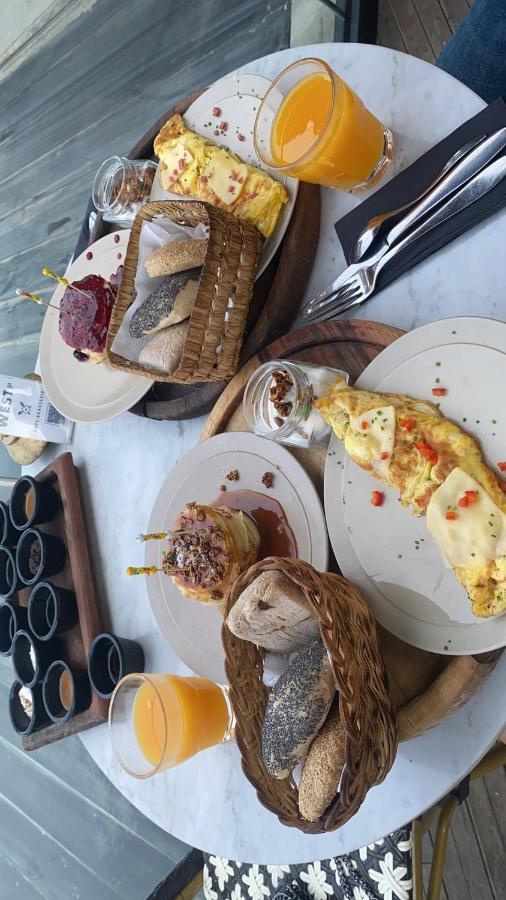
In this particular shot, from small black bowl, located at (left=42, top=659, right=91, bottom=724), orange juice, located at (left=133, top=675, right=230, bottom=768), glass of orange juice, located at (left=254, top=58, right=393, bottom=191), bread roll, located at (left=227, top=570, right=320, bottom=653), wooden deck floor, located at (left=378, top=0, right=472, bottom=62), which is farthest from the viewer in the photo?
wooden deck floor, located at (left=378, top=0, right=472, bottom=62)

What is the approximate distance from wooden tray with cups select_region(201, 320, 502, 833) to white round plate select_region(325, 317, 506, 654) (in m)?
0.05

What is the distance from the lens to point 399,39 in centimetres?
238

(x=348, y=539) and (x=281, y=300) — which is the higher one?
(x=281, y=300)

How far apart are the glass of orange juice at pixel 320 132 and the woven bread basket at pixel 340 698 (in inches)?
28.2

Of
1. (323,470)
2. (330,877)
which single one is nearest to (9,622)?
(330,877)

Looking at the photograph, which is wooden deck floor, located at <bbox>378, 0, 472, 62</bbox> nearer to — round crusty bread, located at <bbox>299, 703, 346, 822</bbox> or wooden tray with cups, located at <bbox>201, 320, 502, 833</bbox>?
wooden tray with cups, located at <bbox>201, 320, 502, 833</bbox>

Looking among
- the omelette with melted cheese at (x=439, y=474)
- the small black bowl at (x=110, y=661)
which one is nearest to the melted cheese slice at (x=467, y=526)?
the omelette with melted cheese at (x=439, y=474)

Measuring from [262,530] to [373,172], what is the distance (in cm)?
71

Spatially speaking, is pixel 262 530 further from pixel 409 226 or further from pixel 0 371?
pixel 0 371

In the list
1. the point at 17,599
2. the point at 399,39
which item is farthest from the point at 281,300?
the point at 399,39

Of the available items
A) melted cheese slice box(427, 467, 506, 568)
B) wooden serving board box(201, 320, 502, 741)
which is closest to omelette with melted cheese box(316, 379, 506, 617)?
melted cheese slice box(427, 467, 506, 568)

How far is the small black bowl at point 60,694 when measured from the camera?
1.73m

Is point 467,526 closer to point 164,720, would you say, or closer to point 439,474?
point 439,474

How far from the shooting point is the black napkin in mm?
1091
